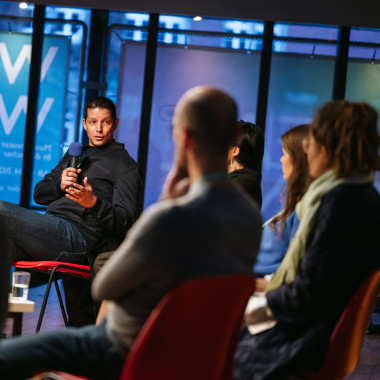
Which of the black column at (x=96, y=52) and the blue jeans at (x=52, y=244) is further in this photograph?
the black column at (x=96, y=52)

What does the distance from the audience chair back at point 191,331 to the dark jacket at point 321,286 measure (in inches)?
15.4

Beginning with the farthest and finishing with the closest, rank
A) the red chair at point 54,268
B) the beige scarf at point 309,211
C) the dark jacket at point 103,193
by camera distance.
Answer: the dark jacket at point 103,193
the red chair at point 54,268
the beige scarf at point 309,211

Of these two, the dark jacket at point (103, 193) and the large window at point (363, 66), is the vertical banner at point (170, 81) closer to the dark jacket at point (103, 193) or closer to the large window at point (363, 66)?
the large window at point (363, 66)

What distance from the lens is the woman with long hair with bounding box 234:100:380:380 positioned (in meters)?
1.89

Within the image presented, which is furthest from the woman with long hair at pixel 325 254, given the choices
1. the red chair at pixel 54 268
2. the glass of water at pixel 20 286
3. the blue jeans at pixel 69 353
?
the red chair at pixel 54 268

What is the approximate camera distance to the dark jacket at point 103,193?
375 centimetres

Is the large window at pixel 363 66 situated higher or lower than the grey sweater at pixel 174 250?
higher

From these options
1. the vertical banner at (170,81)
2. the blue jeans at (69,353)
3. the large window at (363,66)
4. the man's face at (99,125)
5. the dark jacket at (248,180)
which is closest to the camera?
the blue jeans at (69,353)

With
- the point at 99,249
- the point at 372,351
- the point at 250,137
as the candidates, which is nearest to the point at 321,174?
the point at 250,137

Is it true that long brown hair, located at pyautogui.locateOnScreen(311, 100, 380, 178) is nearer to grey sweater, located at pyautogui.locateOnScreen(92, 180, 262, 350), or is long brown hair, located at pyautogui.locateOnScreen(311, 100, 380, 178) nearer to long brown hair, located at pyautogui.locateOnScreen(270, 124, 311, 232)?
grey sweater, located at pyautogui.locateOnScreen(92, 180, 262, 350)

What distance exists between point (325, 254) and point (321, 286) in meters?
0.09

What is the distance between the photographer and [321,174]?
2146 mm

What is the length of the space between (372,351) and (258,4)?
438 cm

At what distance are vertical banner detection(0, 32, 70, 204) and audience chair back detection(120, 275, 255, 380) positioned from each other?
6578 mm
